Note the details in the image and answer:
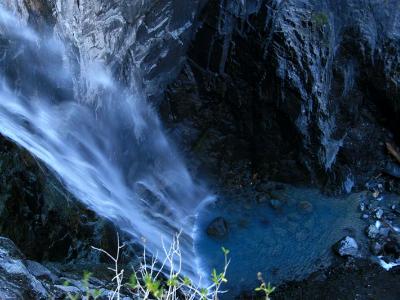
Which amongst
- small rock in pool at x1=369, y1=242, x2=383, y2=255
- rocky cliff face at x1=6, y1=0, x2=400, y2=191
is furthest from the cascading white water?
small rock in pool at x1=369, y1=242, x2=383, y2=255

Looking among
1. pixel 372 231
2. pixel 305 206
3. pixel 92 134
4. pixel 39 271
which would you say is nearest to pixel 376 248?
pixel 372 231

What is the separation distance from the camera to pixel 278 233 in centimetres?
783

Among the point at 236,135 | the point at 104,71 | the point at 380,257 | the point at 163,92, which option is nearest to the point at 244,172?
the point at 236,135

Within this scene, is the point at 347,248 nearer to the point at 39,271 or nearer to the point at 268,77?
the point at 268,77

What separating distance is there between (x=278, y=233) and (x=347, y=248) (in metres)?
1.16

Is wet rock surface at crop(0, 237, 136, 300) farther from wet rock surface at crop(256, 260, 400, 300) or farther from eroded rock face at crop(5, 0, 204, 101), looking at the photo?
eroded rock face at crop(5, 0, 204, 101)

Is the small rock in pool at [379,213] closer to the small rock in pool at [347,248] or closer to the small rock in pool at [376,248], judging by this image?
the small rock in pool at [376,248]

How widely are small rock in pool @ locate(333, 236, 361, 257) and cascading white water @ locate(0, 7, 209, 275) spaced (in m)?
2.43

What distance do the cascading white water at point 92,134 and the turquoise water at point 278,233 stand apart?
530 mm

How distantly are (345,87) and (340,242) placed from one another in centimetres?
309

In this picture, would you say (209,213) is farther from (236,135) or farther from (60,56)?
(60,56)

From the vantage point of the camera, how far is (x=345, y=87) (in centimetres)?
877

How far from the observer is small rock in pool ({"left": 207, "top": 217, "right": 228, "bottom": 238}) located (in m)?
7.76

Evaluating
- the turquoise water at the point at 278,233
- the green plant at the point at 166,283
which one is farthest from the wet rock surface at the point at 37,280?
the turquoise water at the point at 278,233
